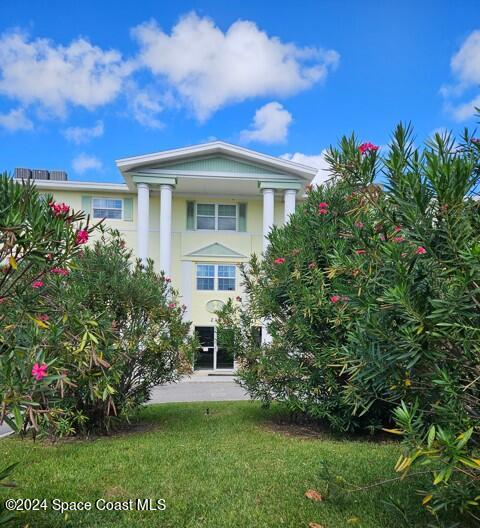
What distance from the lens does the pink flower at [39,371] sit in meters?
2.40

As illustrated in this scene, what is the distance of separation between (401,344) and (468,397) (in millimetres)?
469

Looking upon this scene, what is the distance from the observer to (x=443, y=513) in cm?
361

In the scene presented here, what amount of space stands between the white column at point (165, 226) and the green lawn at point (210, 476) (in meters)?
12.6

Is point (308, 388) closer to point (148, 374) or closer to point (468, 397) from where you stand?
point (148, 374)


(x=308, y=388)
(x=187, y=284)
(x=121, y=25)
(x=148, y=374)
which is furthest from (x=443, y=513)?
(x=187, y=284)

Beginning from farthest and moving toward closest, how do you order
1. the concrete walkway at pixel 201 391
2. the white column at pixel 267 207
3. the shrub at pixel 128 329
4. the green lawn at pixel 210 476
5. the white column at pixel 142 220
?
the white column at pixel 267 207 → the white column at pixel 142 220 → the concrete walkway at pixel 201 391 → the shrub at pixel 128 329 → the green lawn at pixel 210 476

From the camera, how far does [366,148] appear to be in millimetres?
3051

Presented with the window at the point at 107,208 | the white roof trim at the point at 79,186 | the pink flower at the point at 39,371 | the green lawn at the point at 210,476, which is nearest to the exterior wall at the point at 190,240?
the window at the point at 107,208

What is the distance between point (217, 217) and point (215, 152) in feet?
10.7

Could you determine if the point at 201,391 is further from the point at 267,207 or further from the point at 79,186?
the point at 79,186

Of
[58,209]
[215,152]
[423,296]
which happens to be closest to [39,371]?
[58,209]

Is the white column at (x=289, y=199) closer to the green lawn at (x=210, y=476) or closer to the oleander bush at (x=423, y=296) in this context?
the green lawn at (x=210, y=476)

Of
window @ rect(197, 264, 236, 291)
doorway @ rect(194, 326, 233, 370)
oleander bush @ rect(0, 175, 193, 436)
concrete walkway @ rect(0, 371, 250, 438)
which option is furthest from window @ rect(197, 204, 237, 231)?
oleander bush @ rect(0, 175, 193, 436)

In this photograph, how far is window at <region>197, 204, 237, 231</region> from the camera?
73.4 ft
